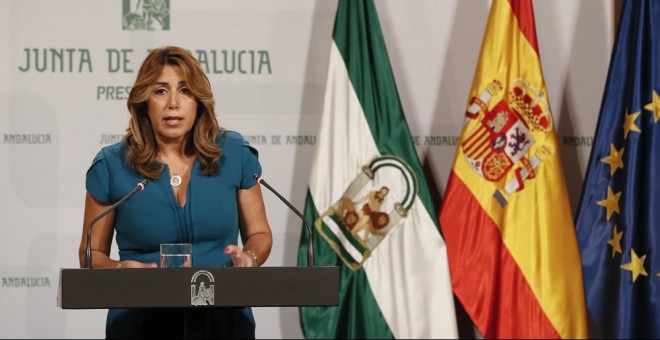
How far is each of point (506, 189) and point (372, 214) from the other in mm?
735

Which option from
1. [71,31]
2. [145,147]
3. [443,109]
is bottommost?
[145,147]

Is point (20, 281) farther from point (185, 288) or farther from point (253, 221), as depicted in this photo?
point (185, 288)

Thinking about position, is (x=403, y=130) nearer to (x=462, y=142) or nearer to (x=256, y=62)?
(x=462, y=142)

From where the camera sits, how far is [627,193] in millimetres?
5047

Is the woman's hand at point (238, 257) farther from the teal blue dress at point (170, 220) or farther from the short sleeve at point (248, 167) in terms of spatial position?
the short sleeve at point (248, 167)

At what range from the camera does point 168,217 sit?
2.71 m

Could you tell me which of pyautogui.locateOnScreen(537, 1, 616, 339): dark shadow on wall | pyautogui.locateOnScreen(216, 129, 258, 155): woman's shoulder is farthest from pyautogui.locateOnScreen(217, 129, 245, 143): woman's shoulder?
pyautogui.locateOnScreen(537, 1, 616, 339): dark shadow on wall

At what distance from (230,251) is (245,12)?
316 centimetres

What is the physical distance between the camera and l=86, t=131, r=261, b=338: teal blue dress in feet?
8.91

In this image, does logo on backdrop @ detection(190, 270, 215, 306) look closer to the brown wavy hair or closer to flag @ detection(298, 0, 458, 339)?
the brown wavy hair

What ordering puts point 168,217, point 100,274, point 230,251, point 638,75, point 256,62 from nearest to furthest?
point 100,274
point 230,251
point 168,217
point 638,75
point 256,62

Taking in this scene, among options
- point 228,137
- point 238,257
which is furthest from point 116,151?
point 238,257

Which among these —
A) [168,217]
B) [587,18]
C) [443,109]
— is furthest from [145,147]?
[587,18]

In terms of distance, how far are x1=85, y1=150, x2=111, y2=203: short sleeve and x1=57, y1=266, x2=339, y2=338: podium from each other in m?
0.46
